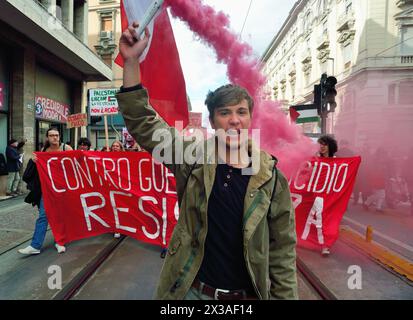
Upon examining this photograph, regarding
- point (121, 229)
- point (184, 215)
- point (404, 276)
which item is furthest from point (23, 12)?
point (404, 276)

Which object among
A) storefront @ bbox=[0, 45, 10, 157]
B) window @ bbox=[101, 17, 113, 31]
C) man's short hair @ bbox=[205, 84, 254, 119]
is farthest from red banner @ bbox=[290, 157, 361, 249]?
window @ bbox=[101, 17, 113, 31]

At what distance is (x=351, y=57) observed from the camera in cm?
2242

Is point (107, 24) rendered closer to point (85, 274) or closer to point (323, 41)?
point (323, 41)

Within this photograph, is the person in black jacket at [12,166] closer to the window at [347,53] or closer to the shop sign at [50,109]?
the shop sign at [50,109]

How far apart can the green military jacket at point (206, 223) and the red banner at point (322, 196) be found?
10.7 feet

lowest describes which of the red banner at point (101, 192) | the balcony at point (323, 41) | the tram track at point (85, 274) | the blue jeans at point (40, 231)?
the tram track at point (85, 274)

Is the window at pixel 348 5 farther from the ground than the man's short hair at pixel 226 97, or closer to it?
farther from the ground

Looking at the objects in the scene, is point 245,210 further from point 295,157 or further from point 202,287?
point 295,157

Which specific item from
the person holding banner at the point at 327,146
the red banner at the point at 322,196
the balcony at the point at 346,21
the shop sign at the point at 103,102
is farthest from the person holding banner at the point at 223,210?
the balcony at the point at 346,21

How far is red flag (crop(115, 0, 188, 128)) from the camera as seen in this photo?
238cm

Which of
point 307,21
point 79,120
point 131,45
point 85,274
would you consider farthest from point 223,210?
point 307,21

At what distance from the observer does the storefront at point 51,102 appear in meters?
11.6

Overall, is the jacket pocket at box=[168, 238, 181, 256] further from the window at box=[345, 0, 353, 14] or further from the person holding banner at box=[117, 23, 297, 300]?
the window at box=[345, 0, 353, 14]

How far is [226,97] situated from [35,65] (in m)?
12.1
